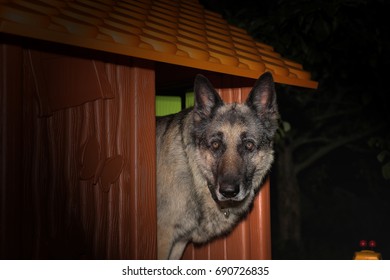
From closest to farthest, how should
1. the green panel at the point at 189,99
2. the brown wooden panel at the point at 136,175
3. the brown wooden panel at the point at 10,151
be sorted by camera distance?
1. the brown wooden panel at the point at 10,151
2. the brown wooden panel at the point at 136,175
3. the green panel at the point at 189,99

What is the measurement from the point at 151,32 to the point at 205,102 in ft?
2.85

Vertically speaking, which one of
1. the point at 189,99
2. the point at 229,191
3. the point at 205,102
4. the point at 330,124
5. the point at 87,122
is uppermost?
the point at 330,124

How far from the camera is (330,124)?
378 inches

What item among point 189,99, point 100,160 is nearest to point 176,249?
point 100,160

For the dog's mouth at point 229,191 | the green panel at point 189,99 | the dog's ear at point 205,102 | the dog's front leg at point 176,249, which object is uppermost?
the green panel at point 189,99

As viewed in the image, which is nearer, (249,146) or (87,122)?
(87,122)

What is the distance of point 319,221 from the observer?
11.2m

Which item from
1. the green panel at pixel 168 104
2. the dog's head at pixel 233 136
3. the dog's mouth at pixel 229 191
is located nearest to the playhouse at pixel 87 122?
the dog's head at pixel 233 136

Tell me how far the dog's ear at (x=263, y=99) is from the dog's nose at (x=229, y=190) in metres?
0.72

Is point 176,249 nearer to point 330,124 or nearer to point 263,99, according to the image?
point 263,99

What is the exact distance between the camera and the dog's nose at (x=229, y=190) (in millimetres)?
3456

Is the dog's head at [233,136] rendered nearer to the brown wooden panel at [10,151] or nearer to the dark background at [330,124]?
the dark background at [330,124]

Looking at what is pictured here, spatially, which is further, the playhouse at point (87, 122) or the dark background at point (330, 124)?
the dark background at point (330, 124)

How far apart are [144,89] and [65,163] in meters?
0.74
